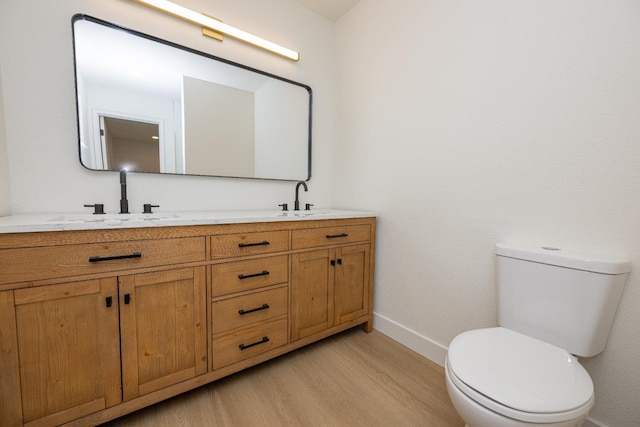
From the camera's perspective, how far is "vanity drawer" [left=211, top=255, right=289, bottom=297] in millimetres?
1250

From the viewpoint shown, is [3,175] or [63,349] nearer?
[63,349]

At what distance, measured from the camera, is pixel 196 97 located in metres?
1.65

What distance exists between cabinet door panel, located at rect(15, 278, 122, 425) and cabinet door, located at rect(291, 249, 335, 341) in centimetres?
82

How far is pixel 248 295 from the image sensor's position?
4.41ft

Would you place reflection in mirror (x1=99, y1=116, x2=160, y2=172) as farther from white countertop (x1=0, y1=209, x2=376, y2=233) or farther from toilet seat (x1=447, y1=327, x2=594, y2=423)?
toilet seat (x1=447, y1=327, x2=594, y2=423)

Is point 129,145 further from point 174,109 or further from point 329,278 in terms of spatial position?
point 329,278

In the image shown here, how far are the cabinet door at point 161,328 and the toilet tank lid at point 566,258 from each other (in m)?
1.38

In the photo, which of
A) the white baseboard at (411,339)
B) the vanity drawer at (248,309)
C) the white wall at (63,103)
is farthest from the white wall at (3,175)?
the white baseboard at (411,339)

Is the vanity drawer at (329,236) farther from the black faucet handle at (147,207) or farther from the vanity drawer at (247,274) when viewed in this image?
the black faucet handle at (147,207)

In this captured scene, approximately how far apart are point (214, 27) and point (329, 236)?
1.50 m

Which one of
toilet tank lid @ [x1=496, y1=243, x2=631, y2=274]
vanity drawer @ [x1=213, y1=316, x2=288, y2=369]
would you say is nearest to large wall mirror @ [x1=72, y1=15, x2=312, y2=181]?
vanity drawer @ [x1=213, y1=316, x2=288, y2=369]

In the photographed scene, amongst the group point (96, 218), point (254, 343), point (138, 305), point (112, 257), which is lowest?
point (254, 343)

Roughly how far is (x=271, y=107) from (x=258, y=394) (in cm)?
181

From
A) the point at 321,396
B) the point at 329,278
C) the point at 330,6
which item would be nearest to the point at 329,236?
the point at 329,278
